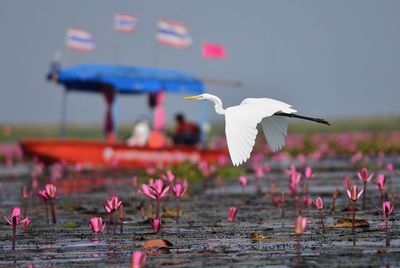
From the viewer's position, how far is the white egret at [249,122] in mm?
10508

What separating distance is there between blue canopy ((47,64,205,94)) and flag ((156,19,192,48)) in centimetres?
89

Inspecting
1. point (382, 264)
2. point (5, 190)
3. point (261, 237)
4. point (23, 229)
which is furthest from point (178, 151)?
point (382, 264)

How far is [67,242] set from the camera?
9.96m

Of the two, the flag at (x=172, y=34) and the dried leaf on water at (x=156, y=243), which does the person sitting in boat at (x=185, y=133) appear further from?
the dried leaf on water at (x=156, y=243)

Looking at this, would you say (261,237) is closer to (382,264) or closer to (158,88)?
(382,264)

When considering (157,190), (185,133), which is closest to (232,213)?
A: (157,190)

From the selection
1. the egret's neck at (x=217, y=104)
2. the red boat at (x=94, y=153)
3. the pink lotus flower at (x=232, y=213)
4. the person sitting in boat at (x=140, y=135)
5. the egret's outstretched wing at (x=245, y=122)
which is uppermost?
the person sitting in boat at (x=140, y=135)

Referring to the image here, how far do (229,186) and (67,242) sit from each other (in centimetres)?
997

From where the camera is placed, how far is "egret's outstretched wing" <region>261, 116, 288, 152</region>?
12.4 metres

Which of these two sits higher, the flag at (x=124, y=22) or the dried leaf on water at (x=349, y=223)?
the flag at (x=124, y=22)

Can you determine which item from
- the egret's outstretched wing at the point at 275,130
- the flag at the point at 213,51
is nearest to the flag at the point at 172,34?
the flag at the point at 213,51

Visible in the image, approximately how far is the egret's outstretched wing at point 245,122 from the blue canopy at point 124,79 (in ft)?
56.7

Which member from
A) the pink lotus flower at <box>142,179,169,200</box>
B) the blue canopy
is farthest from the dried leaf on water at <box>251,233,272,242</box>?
the blue canopy

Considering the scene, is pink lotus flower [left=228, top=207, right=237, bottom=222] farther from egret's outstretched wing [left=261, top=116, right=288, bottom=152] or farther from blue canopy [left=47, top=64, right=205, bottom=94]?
blue canopy [left=47, top=64, right=205, bottom=94]
